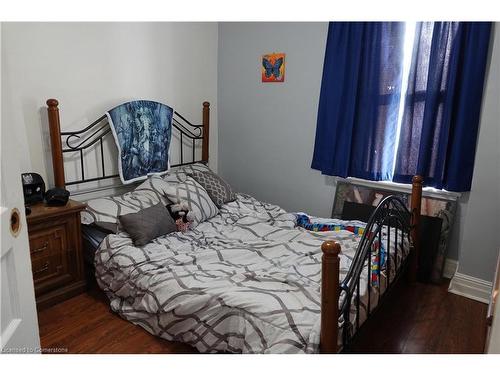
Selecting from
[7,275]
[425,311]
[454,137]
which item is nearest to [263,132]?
[454,137]

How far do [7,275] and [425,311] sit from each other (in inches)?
95.1

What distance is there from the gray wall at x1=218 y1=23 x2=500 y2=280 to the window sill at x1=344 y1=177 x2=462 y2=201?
9 cm

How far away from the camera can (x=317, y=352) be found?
4.93 feet

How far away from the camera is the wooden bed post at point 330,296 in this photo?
4.55 feet

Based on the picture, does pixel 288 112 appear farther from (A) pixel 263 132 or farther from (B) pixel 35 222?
(B) pixel 35 222

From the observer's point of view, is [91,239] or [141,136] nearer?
[91,239]

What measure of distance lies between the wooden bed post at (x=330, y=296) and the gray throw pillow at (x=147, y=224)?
1.39 metres

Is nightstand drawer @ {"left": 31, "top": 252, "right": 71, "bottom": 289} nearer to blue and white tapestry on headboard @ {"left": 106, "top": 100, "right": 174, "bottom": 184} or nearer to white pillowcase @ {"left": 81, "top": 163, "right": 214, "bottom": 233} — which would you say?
white pillowcase @ {"left": 81, "top": 163, "right": 214, "bottom": 233}

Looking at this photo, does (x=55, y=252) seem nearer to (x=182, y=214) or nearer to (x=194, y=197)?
(x=182, y=214)

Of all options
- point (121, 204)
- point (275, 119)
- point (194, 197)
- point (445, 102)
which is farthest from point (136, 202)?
point (445, 102)

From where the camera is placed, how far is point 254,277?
2.03 meters

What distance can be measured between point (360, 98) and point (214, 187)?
1.43 metres

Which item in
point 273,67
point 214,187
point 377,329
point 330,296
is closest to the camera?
point 330,296

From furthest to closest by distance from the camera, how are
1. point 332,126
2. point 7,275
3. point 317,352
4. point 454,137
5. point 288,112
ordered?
point 288,112 < point 332,126 < point 454,137 < point 317,352 < point 7,275
